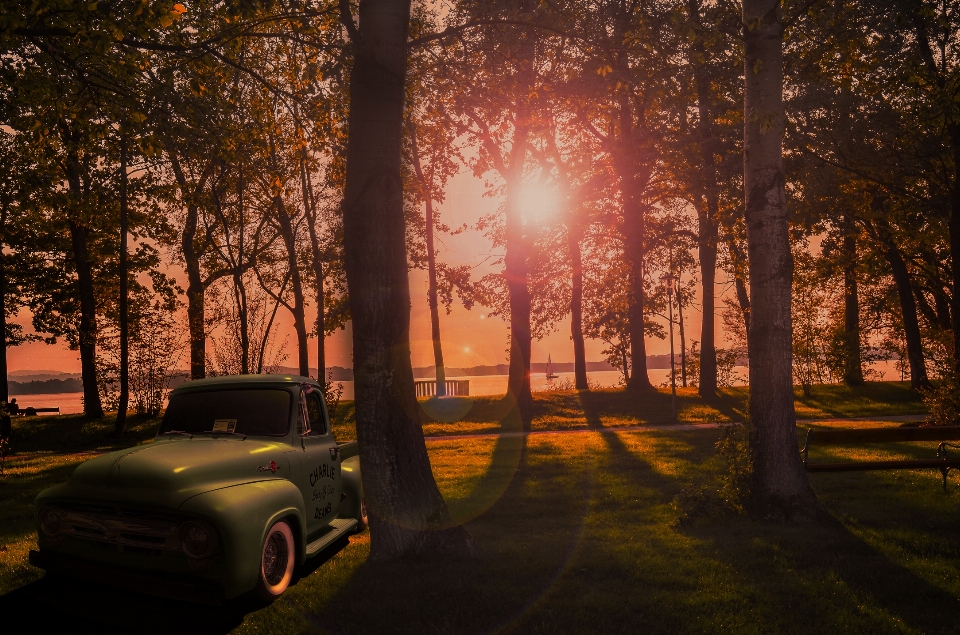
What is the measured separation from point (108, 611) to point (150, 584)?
2.19 ft

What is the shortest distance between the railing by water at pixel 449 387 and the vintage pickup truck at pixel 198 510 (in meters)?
29.0

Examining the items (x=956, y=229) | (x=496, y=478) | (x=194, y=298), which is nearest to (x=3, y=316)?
(x=194, y=298)

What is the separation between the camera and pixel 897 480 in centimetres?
1191

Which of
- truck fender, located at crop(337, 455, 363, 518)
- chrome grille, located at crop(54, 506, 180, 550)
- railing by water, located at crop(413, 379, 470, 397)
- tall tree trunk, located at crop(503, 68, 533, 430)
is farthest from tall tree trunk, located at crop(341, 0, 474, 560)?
railing by water, located at crop(413, 379, 470, 397)

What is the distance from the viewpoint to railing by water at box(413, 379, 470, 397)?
1439 inches

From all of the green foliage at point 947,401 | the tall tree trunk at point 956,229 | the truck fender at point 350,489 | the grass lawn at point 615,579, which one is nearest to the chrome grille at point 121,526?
the grass lawn at point 615,579

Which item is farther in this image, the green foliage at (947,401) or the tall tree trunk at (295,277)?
the tall tree trunk at (295,277)

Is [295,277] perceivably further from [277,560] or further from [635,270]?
[277,560]

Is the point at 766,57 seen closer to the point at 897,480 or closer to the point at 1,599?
the point at 897,480

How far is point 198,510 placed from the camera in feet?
17.3

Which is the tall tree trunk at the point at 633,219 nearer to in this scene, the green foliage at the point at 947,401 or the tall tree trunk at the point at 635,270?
the tall tree trunk at the point at 635,270

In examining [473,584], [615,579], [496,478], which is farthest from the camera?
[496,478]

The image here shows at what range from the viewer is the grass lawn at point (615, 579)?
5539 millimetres

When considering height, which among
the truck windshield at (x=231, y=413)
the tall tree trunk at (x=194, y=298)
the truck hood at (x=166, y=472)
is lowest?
the truck hood at (x=166, y=472)
